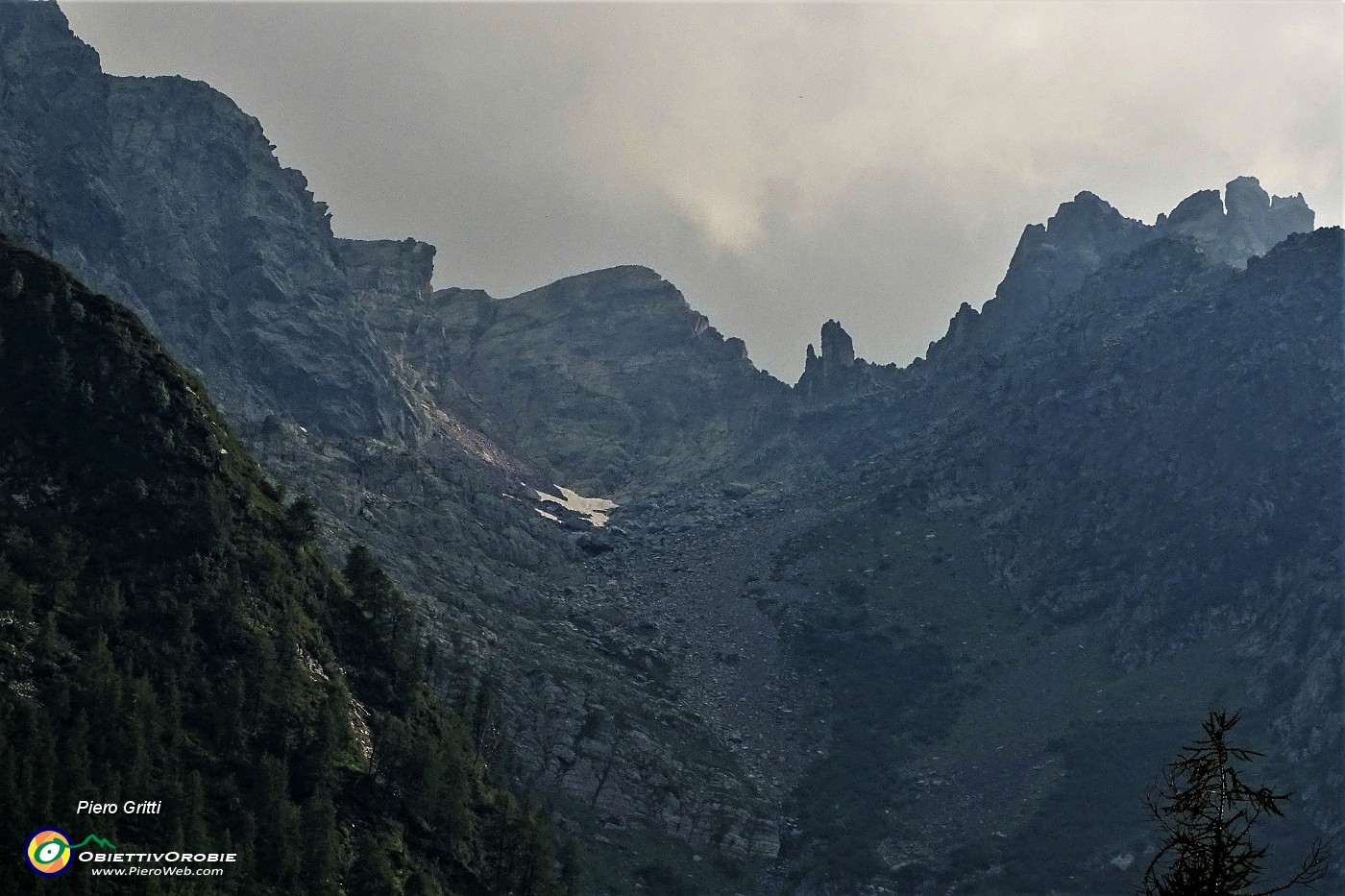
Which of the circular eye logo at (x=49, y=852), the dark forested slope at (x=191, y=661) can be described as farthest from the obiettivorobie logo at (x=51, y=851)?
the dark forested slope at (x=191, y=661)

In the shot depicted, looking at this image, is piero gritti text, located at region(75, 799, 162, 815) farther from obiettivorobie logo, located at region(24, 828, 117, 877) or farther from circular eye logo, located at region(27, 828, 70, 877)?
circular eye logo, located at region(27, 828, 70, 877)

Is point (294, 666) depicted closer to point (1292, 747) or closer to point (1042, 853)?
point (1042, 853)

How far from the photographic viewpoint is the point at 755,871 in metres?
182

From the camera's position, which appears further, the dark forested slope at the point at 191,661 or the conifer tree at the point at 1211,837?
the dark forested slope at the point at 191,661

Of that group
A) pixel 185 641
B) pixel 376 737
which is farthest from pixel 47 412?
pixel 376 737

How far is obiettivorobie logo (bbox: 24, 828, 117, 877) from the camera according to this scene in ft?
251

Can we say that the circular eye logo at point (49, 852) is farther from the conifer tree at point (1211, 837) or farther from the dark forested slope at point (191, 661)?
the conifer tree at point (1211, 837)

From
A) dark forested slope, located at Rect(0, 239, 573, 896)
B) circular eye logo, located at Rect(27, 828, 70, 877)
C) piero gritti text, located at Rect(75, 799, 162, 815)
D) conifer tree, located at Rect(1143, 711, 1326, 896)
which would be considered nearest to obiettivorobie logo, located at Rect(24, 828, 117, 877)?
circular eye logo, located at Rect(27, 828, 70, 877)

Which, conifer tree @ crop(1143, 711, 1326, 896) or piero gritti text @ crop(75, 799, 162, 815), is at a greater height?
piero gritti text @ crop(75, 799, 162, 815)

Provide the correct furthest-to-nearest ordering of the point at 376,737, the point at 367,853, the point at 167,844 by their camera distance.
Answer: the point at 376,737 < the point at 367,853 < the point at 167,844

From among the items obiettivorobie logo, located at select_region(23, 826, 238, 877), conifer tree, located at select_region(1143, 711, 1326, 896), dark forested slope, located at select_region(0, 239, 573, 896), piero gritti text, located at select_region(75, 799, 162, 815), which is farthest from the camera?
dark forested slope, located at select_region(0, 239, 573, 896)

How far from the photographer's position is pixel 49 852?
77750mm

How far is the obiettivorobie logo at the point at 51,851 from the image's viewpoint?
251 feet

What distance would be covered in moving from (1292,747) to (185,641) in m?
154
